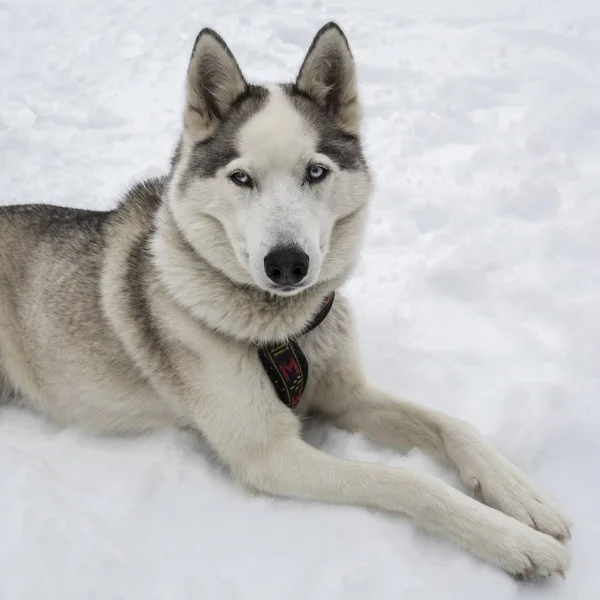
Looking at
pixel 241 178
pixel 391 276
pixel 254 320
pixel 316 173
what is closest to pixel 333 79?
pixel 316 173

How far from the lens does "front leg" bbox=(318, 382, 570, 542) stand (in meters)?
2.58

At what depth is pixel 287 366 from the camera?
2916 millimetres

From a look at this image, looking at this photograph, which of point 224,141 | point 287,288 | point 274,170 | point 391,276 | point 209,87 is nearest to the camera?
point 287,288

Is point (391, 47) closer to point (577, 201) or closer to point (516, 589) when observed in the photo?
point (577, 201)

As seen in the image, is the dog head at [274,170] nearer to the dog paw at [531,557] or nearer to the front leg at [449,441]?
the front leg at [449,441]

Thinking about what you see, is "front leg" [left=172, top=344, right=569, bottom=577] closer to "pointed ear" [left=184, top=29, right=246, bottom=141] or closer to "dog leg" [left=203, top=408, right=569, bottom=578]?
"dog leg" [left=203, top=408, right=569, bottom=578]

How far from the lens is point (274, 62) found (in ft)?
24.7

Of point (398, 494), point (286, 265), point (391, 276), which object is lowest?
point (391, 276)

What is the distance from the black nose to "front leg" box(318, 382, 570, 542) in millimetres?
878

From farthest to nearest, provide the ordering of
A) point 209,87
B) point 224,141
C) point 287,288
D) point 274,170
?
point 209,87 < point 224,141 < point 274,170 < point 287,288

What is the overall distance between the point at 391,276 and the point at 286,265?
1.92m

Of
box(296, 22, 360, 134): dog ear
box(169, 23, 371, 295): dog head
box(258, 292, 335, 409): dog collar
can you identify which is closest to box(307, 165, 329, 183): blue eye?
box(169, 23, 371, 295): dog head

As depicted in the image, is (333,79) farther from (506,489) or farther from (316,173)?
(506,489)

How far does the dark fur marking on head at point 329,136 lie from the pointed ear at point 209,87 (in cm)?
26
